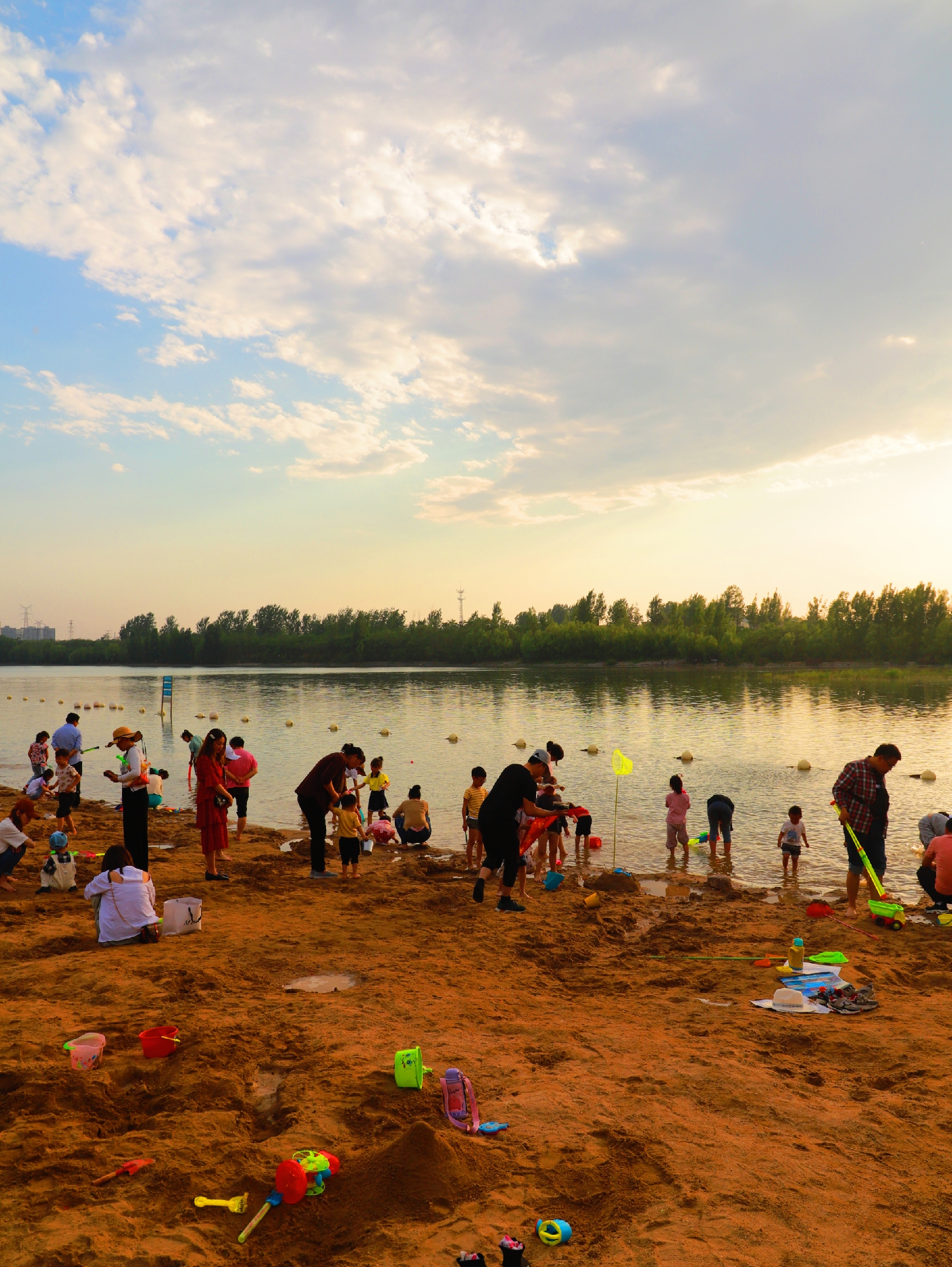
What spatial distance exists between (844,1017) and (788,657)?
121 meters

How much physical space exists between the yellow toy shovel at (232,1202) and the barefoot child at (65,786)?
12.2m

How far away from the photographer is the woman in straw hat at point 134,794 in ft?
31.6

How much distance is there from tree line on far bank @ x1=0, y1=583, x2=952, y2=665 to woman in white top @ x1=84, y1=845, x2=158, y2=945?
120 m

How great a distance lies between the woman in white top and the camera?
317 inches

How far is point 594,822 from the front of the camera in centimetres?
1791

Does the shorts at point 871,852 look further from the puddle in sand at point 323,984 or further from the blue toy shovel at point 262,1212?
the blue toy shovel at point 262,1212

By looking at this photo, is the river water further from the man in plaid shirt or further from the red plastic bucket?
the red plastic bucket

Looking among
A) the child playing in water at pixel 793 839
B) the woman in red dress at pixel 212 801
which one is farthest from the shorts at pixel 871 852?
the woman in red dress at pixel 212 801

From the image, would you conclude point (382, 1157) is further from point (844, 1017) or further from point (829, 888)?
point (829, 888)

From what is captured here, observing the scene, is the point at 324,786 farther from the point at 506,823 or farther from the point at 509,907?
the point at 509,907

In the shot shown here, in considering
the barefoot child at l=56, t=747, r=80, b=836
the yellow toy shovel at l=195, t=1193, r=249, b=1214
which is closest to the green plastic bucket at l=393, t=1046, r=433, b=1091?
the yellow toy shovel at l=195, t=1193, r=249, b=1214

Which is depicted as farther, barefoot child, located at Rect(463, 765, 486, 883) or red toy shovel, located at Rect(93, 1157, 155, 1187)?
barefoot child, located at Rect(463, 765, 486, 883)

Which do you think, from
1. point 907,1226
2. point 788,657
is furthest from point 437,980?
point 788,657

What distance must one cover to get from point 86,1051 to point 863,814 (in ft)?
29.5
